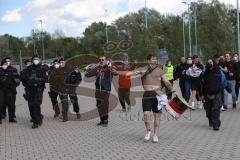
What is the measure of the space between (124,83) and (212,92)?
4872 millimetres

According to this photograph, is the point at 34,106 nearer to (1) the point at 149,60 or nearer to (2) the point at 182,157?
(1) the point at 149,60

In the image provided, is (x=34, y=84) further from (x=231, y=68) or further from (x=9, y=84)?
(x=231, y=68)

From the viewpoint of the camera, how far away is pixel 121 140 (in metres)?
9.91

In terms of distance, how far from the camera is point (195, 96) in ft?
49.6

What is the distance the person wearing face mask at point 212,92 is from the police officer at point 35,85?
4.24m

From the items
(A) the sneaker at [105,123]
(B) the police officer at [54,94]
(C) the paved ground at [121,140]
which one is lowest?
(C) the paved ground at [121,140]

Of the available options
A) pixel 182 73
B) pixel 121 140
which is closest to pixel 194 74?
pixel 182 73

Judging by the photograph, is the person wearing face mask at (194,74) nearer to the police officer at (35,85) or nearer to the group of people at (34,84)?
the group of people at (34,84)

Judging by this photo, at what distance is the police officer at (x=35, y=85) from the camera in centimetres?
1221

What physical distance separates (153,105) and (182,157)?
1906 millimetres

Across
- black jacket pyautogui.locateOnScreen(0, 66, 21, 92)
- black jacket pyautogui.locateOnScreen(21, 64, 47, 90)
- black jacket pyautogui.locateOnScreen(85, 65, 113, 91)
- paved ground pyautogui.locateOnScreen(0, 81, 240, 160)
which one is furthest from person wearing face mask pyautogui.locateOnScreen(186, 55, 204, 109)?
black jacket pyautogui.locateOnScreen(0, 66, 21, 92)

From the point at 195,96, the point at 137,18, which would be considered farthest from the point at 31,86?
the point at 137,18

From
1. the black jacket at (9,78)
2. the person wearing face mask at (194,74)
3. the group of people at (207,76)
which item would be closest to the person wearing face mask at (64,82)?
the black jacket at (9,78)

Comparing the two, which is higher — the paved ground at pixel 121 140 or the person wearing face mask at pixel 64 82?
the person wearing face mask at pixel 64 82
